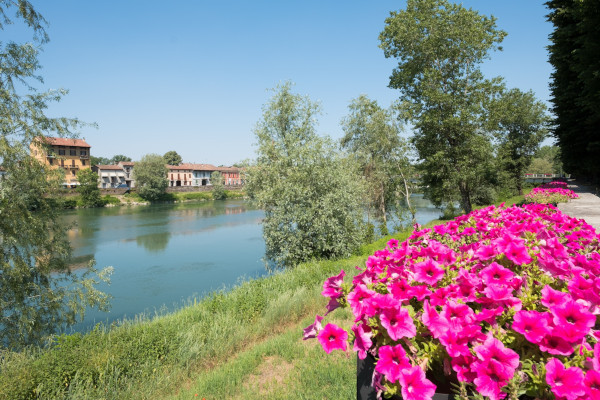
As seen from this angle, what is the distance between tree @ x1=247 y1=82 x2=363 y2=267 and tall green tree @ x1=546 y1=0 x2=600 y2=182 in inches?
413

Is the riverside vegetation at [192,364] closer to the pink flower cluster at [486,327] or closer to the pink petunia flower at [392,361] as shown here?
the pink flower cluster at [486,327]

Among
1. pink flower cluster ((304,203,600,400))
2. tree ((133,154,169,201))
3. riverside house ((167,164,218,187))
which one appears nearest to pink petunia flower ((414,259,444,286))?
pink flower cluster ((304,203,600,400))

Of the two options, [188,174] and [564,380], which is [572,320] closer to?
[564,380]

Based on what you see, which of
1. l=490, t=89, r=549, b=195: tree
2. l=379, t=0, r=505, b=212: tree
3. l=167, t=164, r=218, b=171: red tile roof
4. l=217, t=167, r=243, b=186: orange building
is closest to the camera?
l=379, t=0, r=505, b=212: tree

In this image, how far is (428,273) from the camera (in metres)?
2.03

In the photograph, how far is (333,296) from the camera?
6.81 feet

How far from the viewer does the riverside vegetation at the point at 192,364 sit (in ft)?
13.8

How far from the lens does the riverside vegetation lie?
4207 mm

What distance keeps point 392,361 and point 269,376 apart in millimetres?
3477

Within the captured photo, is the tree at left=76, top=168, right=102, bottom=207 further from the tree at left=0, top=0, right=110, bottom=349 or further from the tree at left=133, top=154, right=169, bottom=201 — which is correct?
the tree at left=0, top=0, right=110, bottom=349

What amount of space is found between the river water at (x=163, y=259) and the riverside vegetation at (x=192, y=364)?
350cm

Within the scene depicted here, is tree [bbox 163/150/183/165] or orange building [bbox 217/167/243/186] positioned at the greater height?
tree [bbox 163/150/183/165]

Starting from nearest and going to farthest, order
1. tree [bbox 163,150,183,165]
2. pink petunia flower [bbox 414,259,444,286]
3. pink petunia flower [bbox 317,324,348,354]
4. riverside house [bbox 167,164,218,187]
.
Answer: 1. pink petunia flower [bbox 317,324,348,354]
2. pink petunia flower [bbox 414,259,444,286]
3. riverside house [bbox 167,164,218,187]
4. tree [bbox 163,150,183,165]

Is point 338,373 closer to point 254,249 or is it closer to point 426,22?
point 426,22
